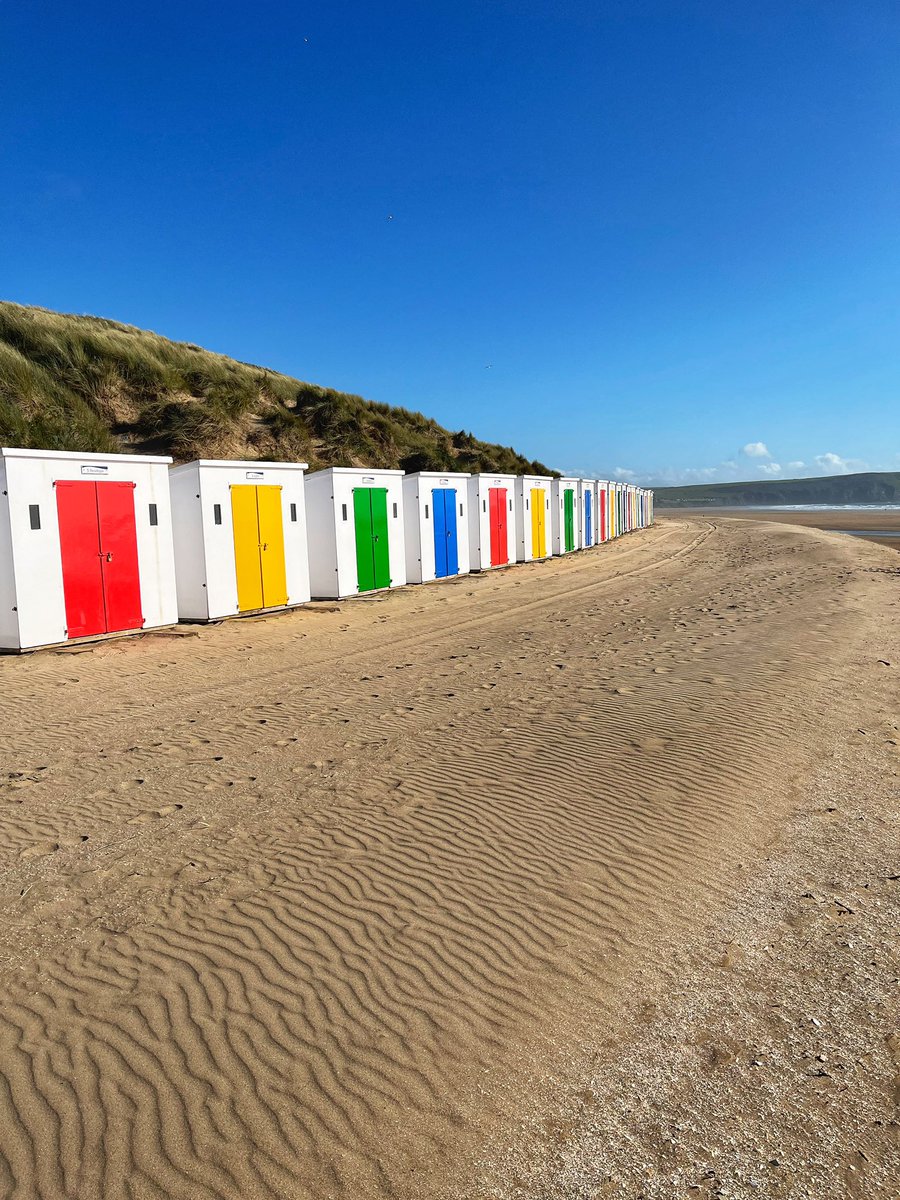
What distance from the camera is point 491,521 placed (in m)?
20.8

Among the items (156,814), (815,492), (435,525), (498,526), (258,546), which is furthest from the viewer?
(815,492)

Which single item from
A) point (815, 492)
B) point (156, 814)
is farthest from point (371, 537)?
point (815, 492)

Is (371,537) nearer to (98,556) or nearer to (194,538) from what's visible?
(194,538)

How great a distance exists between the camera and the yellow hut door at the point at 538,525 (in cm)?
2366

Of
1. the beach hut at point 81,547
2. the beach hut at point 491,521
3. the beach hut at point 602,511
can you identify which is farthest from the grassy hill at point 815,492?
the beach hut at point 81,547

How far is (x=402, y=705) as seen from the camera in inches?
286

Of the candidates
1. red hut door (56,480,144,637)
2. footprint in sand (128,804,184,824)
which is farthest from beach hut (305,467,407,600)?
footprint in sand (128,804,184,824)

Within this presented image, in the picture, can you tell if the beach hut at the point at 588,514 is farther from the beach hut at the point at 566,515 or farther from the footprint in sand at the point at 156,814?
the footprint in sand at the point at 156,814

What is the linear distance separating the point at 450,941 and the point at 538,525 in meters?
21.2

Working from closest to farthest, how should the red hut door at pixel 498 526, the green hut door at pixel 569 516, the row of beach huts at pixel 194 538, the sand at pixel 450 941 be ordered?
1. the sand at pixel 450 941
2. the row of beach huts at pixel 194 538
3. the red hut door at pixel 498 526
4. the green hut door at pixel 569 516

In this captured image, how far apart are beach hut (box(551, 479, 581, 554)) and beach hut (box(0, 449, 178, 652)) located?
52.7ft

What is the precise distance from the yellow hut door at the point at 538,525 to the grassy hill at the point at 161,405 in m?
8.23

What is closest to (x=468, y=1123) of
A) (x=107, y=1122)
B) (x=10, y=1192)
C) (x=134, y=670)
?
(x=107, y=1122)

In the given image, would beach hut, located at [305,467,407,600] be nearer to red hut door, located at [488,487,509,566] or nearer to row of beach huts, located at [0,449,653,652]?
row of beach huts, located at [0,449,653,652]
